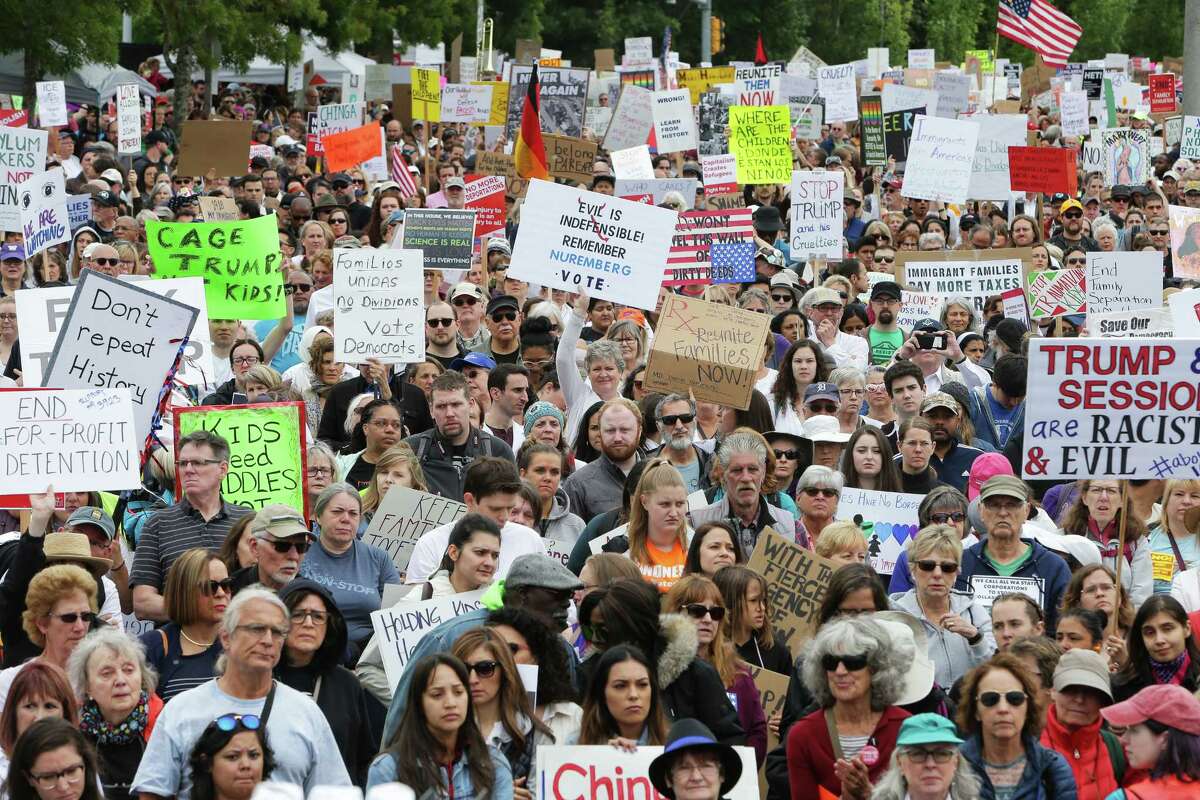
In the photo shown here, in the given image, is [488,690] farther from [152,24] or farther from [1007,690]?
[152,24]

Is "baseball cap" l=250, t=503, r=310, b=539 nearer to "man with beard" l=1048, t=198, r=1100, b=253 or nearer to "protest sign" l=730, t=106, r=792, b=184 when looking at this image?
"man with beard" l=1048, t=198, r=1100, b=253

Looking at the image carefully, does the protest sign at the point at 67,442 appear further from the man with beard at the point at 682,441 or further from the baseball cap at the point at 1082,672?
the baseball cap at the point at 1082,672

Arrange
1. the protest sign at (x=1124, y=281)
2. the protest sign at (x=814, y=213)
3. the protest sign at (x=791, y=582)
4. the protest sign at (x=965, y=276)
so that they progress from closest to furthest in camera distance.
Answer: the protest sign at (x=791, y=582), the protest sign at (x=1124, y=281), the protest sign at (x=965, y=276), the protest sign at (x=814, y=213)

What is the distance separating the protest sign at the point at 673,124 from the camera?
82.3 ft

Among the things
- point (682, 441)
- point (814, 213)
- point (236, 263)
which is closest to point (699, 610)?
Answer: point (682, 441)

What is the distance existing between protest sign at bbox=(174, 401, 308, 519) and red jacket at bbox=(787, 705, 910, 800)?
3.66m

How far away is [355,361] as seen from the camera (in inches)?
458

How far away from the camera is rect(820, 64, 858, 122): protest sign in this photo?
32.6 meters

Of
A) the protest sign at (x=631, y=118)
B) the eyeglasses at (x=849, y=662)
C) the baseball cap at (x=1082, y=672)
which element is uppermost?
the protest sign at (x=631, y=118)

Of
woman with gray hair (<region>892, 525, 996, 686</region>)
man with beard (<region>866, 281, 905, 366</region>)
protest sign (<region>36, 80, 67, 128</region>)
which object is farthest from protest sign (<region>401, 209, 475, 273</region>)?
protest sign (<region>36, 80, 67, 128</region>)

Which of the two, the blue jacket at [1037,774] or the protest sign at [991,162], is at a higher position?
the protest sign at [991,162]

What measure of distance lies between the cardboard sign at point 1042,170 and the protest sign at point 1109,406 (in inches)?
482

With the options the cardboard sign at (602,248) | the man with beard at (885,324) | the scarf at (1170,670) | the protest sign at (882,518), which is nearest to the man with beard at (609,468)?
the protest sign at (882,518)

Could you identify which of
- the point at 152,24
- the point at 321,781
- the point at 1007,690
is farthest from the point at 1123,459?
the point at 152,24
